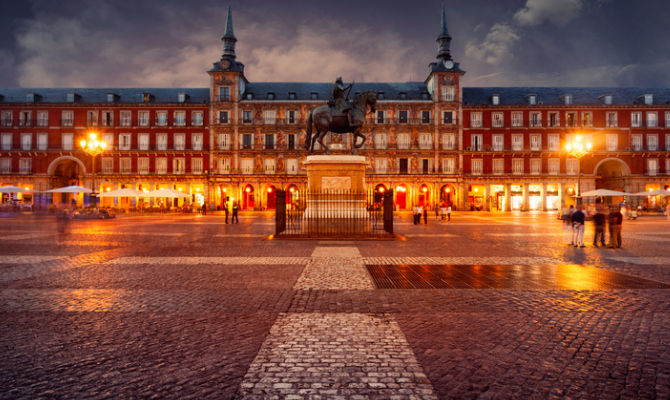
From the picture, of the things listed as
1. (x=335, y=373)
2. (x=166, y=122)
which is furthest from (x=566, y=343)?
(x=166, y=122)

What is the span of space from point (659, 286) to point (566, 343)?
367cm

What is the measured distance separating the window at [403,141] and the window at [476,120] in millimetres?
8188

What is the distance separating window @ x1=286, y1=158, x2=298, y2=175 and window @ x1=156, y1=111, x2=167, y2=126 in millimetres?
16119

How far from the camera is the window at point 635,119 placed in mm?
44625

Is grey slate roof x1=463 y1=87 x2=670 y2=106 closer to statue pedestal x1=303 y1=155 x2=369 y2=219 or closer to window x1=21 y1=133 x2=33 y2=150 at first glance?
statue pedestal x1=303 y1=155 x2=369 y2=219

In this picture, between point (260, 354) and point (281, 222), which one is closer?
point (260, 354)

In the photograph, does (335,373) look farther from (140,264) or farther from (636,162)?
(636,162)

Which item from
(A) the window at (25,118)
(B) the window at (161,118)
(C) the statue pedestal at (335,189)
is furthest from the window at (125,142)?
(C) the statue pedestal at (335,189)

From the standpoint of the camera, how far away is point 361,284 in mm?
5867

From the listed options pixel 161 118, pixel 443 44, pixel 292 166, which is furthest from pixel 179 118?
pixel 443 44

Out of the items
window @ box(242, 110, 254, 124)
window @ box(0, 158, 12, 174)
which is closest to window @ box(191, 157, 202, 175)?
window @ box(242, 110, 254, 124)

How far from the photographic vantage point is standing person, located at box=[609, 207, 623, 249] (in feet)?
35.3

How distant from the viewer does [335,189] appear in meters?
13.8

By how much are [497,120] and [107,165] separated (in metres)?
48.5
